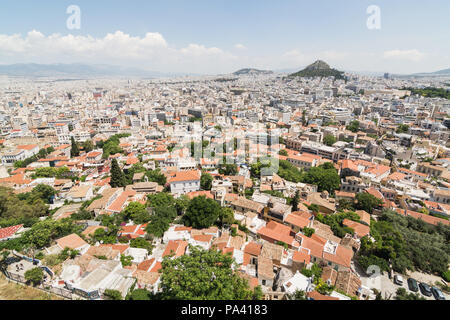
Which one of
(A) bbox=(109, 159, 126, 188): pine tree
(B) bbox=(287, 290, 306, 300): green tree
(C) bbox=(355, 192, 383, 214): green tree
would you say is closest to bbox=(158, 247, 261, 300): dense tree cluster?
(B) bbox=(287, 290, 306, 300): green tree

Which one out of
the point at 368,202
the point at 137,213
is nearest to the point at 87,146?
the point at 137,213

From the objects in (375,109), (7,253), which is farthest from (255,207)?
(375,109)

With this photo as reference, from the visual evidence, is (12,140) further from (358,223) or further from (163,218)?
(358,223)

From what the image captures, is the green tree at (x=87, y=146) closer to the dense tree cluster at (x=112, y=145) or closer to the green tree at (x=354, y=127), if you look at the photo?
the dense tree cluster at (x=112, y=145)

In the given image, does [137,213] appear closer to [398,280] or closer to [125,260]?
[125,260]

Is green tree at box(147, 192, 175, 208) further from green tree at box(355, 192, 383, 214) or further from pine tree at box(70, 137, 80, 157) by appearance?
pine tree at box(70, 137, 80, 157)
